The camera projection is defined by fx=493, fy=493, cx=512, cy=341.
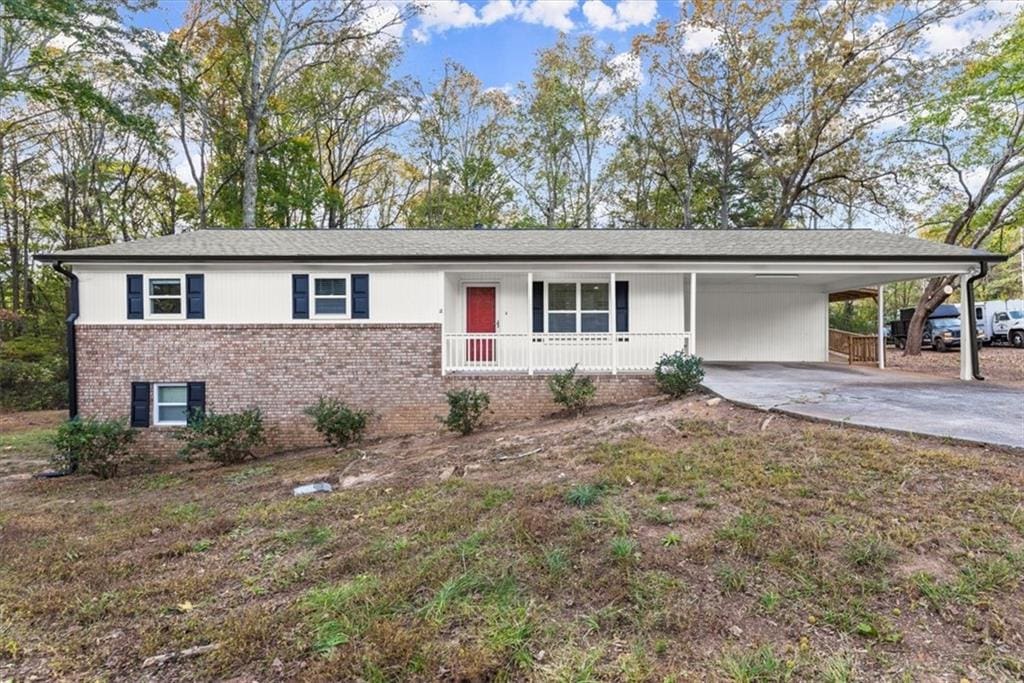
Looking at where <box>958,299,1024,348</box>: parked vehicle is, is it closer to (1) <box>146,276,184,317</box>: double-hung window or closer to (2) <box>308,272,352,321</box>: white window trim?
(2) <box>308,272,352,321</box>: white window trim

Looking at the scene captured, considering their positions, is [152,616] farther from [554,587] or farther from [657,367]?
[657,367]

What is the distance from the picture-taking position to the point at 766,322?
14.5 metres

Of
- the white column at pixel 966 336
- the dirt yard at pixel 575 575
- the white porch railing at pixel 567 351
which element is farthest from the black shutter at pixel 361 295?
the white column at pixel 966 336

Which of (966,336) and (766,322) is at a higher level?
(766,322)

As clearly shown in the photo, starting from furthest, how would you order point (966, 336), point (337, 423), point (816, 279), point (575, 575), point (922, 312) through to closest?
point (922, 312) → point (816, 279) → point (966, 336) → point (337, 423) → point (575, 575)

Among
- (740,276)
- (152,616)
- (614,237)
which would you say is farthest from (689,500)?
(614,237)

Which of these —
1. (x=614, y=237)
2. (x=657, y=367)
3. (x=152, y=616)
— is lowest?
(x=152, y=616)

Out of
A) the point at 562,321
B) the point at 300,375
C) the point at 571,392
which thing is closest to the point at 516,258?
the point at 562,321

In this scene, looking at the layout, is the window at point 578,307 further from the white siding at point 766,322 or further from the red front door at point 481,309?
the white siding at point 766,322

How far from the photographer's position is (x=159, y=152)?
2005cm

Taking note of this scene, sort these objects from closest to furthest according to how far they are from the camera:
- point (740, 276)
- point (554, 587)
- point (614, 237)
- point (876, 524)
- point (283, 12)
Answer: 1. point (554, 587)
2. point (876, 524)
3. point (740, 276)
4. point (614, 237)
5. point (283, 12)

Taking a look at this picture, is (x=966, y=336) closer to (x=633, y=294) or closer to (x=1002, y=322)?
(x=633, y=294)

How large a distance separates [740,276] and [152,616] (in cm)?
1156

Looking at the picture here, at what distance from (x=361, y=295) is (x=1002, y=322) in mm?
26634
